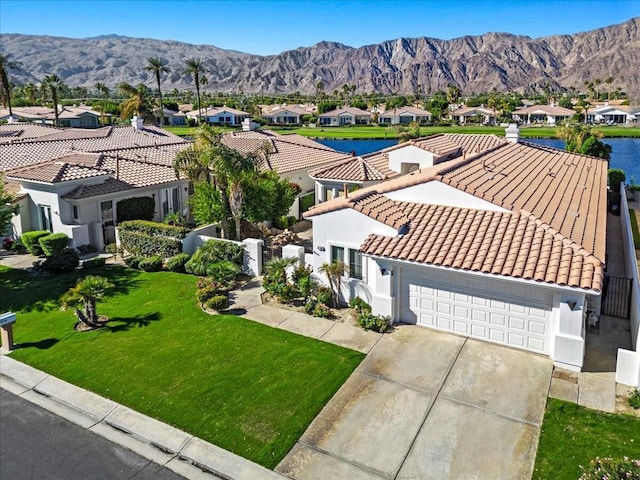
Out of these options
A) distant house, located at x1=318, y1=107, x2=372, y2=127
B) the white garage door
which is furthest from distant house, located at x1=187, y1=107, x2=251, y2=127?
the white garage door

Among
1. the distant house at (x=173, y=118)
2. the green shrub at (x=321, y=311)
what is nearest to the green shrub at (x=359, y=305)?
the green shrub at (x=321, y=311)

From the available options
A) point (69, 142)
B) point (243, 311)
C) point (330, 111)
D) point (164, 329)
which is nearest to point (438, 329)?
point (243, 311)

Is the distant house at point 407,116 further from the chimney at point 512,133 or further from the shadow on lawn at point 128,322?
the shadow on lawn at point 128,322

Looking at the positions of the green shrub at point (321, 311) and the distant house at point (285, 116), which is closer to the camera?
the green shrub at point (321, 311)

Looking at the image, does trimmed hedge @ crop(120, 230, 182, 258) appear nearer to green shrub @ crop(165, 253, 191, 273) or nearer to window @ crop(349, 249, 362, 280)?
green shrub @ crop(165, 253, 191, 273)

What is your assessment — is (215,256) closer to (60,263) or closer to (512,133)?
(60,263)

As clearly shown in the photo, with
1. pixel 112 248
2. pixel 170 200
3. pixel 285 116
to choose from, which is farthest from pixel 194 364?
pixel 285 116

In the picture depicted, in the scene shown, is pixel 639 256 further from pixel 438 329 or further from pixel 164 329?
pixel 164 329
